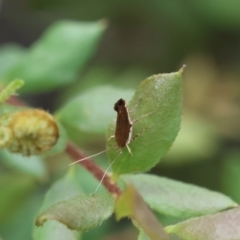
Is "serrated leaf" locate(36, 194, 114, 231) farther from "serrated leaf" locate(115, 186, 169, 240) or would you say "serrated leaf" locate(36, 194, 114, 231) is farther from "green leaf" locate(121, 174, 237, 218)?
"green leaf" locate(121, 174, 237, 218)

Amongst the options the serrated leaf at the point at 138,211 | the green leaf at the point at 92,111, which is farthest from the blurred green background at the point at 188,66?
the serrated leaf at the point at 138,211

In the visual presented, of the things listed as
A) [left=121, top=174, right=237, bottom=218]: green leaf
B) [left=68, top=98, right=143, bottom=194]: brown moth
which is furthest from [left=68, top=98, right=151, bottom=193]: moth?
[left=121, top=174, right=237, bottom=218]: green leaf

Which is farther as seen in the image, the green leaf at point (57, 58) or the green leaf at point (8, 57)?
the green leaf at point (8, 57)

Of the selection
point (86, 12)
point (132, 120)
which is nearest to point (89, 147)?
point (86, 12)

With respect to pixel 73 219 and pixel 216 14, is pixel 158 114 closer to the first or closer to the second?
pixel 73 219

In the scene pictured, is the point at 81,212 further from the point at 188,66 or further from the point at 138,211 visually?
the point at 188,66

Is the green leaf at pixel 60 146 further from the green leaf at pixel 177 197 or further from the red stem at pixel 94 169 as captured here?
the green leaf at pixel 177 197
